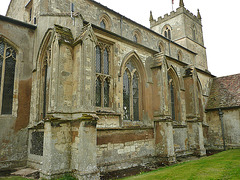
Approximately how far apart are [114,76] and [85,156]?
176 inches

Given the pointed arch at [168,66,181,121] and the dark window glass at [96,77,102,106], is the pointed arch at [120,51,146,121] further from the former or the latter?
the pointed arch at [168,66,181,121]

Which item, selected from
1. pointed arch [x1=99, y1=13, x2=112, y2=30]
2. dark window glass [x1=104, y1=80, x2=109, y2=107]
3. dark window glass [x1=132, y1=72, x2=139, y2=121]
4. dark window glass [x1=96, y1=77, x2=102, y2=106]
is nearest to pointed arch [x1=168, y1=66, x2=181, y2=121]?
dark window glass [x1=132, y1=72, x2=139, y2=121]

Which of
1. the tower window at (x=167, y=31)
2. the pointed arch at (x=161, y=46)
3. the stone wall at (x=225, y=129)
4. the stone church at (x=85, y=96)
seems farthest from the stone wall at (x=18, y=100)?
the tower window at (x=167, y=31)

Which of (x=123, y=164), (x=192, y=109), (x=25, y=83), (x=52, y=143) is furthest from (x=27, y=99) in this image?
(x=192, y=109)

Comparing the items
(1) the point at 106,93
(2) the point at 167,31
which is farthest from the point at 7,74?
(2) the point at 167,31

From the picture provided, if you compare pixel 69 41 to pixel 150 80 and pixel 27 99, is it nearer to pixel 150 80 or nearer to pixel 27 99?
pixel 27 99

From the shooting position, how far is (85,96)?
22.3 ft

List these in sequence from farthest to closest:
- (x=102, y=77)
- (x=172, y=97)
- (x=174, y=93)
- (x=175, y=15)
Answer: (x=175, y=15) < (x=174, y=93) < (x=172, y=97) < (x=102, y=77)

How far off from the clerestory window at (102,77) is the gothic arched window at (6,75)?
150 inches

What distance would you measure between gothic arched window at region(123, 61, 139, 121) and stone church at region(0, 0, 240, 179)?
0.18 ft

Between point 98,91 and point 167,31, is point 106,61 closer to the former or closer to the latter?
point 98,91

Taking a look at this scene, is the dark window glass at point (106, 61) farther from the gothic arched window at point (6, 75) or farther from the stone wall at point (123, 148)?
the gothic arched window at point (6, 75)

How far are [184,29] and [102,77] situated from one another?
1898cm

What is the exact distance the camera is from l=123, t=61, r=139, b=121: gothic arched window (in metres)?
10.4
